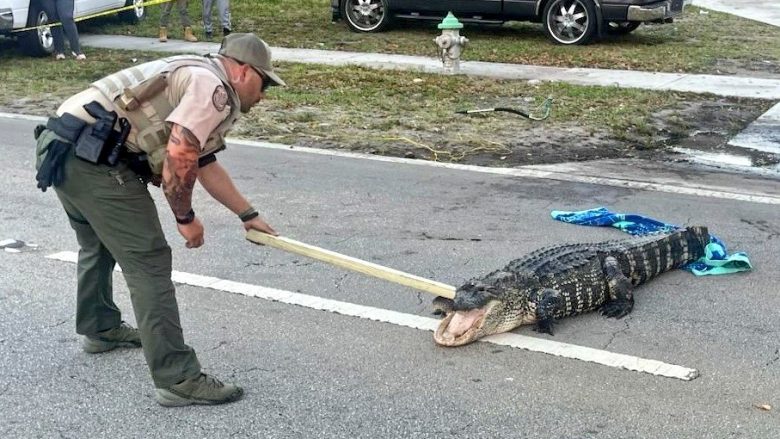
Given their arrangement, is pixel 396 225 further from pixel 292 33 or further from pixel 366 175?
pixel 292 33

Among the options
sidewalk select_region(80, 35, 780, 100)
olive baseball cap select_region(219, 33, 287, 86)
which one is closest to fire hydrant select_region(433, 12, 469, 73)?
sidewalk select_region(80, 35, 780, 100)

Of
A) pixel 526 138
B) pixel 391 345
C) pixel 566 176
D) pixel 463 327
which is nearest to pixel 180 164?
pixel 391 345

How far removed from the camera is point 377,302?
530cm

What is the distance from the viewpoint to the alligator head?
468 cm

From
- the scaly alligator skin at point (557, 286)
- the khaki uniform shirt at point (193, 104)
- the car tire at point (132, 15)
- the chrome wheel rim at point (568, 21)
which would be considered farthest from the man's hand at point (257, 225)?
the car tire at point (132, 15)

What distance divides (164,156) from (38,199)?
411 cm

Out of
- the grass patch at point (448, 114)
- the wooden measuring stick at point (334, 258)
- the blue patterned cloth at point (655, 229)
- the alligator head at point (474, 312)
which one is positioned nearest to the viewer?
the wooden measuring stick at point (334, 258)

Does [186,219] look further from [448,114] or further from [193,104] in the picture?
[448,114]

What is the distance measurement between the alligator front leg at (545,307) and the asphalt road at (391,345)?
8cm

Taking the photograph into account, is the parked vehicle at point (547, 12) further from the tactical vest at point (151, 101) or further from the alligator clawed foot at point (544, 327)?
the tactical vest at point (151, 101)

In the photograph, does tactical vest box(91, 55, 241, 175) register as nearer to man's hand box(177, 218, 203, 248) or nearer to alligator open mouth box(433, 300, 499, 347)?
man's hand box(177, 218, 203, 248)

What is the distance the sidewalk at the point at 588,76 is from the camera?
10.1m

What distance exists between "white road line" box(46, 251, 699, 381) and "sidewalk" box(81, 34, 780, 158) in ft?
18.2

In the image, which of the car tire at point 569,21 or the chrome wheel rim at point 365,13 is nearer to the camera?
the car tire at point 569,21
